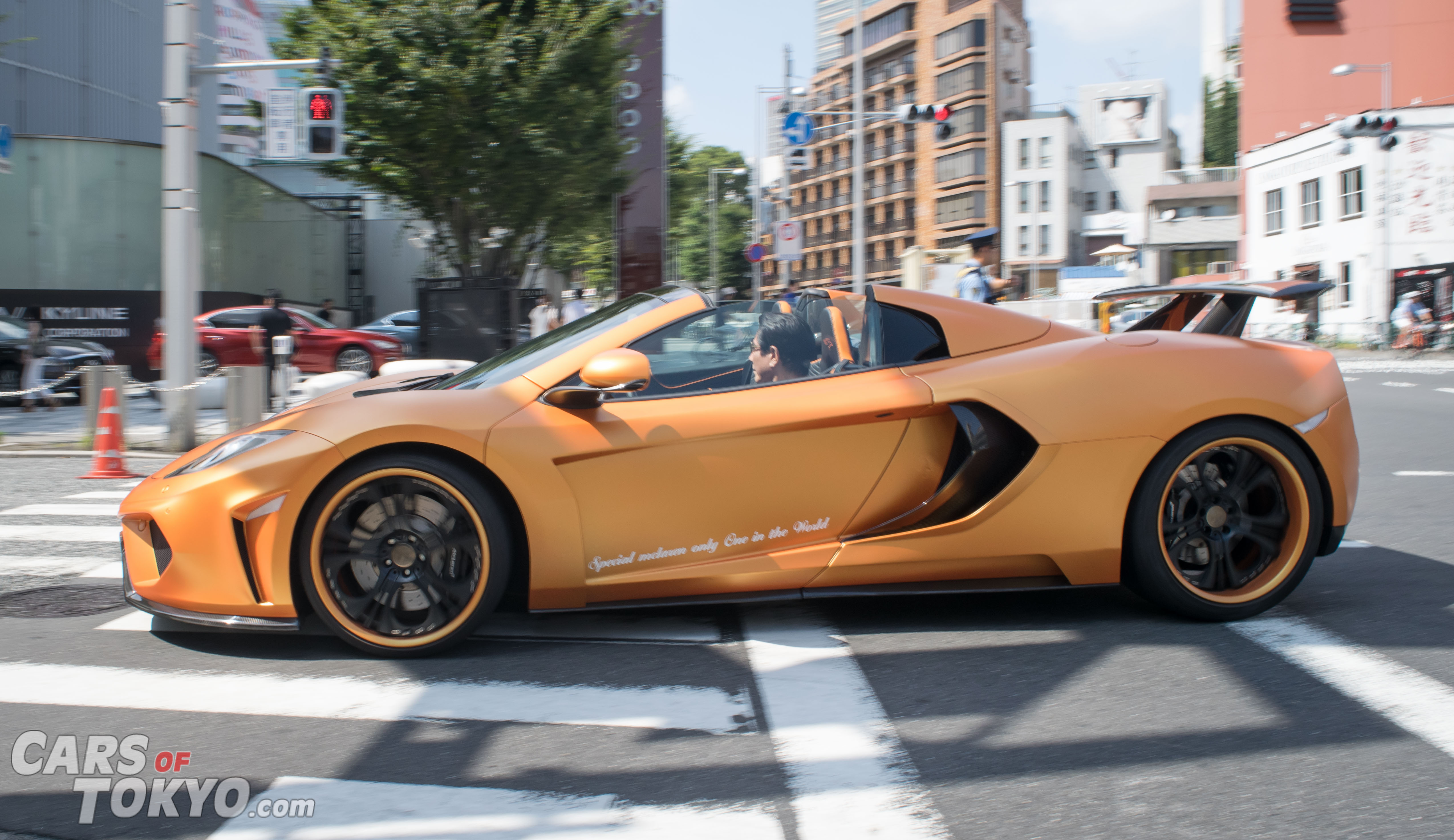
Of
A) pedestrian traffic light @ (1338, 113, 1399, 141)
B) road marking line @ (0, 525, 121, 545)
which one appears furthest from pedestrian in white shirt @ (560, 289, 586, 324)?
pedestrian traffic light @ (1338, 113, 1399, 141)

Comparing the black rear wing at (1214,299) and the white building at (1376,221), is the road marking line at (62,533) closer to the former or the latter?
the black rear wing at (1214,299)

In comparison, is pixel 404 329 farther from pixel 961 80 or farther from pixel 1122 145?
pixel 1122 145

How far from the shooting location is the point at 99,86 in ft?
98.2

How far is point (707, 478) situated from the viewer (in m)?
3.65

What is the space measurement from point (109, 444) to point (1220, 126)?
108415 mm

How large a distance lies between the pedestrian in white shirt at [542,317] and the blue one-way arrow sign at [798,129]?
745 centimetres

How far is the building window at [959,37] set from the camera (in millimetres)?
68438

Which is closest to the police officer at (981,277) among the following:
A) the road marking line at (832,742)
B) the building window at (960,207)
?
the road marking line at (832,742)

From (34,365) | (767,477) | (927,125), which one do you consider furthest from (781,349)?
(927,125)

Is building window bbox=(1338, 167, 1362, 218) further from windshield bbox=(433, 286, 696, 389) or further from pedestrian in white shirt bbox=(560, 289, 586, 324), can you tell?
windshield bbox=(433, 286, 696, 389)

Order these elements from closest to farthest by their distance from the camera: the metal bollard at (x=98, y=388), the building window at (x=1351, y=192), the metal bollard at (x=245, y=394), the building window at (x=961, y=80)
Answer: the metal bollard at (x=98, y=388), the metal bollard at (x=245, y=394), the building window at (x=1351, y=192), the building window at (x=961, y=80)

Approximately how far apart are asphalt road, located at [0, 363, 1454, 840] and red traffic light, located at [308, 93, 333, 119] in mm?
8959

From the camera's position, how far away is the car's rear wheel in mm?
18906

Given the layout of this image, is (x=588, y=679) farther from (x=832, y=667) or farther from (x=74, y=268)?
(x=74, y=268)
